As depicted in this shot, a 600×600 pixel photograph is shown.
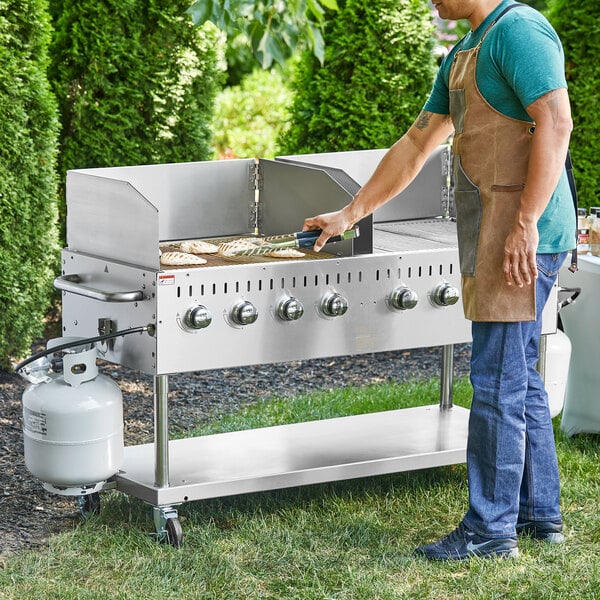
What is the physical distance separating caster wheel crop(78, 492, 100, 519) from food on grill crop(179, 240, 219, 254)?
85cm

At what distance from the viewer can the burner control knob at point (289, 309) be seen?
365 centimetres

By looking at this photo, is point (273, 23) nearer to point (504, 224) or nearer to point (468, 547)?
point (504, 224)

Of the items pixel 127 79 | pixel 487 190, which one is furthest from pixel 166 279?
pixel 127 79

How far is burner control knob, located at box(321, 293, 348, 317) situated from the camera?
12.2 ft

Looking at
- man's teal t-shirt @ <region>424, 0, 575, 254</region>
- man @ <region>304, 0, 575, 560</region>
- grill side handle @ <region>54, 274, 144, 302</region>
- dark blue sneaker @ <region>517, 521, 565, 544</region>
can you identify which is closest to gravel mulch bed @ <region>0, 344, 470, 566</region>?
grill side handle @ <region>54, 274, 144, 302</region>

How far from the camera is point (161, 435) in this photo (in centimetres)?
369

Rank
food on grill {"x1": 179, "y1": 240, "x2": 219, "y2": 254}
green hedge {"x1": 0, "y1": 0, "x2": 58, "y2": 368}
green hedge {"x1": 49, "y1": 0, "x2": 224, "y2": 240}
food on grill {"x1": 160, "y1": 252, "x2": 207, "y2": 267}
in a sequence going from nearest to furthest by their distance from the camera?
food on grill {"x1": 160, "y1": 252, "x2": 207, "y2": 267} < food on grill {"x1": 179, "y1": 240, "x2": 219, "y2": 254} < green hedge {"x1": 0, "y1": 0, "x2": 58, "y2": 368} < green hedge {"x1": 49, "y1": 0, "x2": 224, "y2": 240}

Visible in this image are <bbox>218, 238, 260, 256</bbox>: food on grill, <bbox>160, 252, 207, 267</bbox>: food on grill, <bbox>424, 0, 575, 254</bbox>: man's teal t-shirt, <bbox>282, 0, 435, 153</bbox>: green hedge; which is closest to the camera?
<bbox>424, 0, 575, 254</bbox>: man's teal t-shirt

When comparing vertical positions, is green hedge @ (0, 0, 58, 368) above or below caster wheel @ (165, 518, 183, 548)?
above

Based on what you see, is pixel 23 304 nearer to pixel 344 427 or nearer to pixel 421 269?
pixel 344 427

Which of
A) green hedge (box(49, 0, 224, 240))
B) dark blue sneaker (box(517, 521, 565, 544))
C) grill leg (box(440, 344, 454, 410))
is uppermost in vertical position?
green hedge (box(49, 0, 224, 240))

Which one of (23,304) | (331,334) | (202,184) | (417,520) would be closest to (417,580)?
(417,520)

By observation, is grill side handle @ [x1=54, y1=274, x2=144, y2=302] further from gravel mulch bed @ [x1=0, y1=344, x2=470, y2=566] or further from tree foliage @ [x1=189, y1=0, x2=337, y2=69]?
tree foliage @ [x1=189, y1=0, x2=337, y2=69]

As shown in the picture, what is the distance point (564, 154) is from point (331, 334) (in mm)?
921
